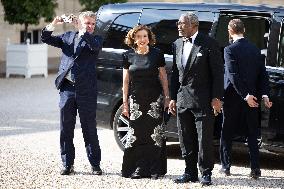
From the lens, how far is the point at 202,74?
315 inches

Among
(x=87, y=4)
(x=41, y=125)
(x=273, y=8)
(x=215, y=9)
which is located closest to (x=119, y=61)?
(x=215, y=9)

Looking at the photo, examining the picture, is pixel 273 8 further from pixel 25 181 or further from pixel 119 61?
pixel 25 181

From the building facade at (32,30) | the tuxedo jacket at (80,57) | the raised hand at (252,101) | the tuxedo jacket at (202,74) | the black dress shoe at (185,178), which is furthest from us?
the building facade at (32,30)

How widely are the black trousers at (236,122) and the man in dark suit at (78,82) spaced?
140cm

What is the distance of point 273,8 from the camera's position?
901cm

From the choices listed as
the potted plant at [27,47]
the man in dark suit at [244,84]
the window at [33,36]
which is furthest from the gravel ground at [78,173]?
the window at [33,36]

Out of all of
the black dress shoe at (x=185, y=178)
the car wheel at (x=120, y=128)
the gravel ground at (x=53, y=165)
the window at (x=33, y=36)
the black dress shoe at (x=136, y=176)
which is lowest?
the window at (x=33, y=36)

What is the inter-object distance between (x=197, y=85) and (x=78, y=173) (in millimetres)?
1725

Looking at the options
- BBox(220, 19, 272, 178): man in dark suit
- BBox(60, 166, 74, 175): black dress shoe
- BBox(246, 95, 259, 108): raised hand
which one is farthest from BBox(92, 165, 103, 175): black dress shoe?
BBox(246, 95, 259, 108): raised hand

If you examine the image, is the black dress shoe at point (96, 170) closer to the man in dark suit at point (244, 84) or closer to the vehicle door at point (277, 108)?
the man in dark suit at point (244, 84)

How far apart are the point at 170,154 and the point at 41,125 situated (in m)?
3.33

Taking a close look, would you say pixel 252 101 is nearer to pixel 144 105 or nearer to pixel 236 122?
pixel 236 122

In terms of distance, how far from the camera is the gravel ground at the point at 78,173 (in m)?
8.12

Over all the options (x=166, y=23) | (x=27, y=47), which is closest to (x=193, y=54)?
(x=166, y=23)
